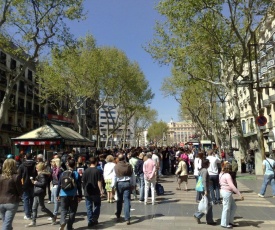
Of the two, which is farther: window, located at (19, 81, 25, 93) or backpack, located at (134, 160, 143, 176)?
window, located at (19, 81, 25, 93)

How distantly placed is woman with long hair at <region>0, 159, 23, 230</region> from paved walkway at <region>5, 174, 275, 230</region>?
186cm

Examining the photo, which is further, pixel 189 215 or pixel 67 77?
pixel 67 77

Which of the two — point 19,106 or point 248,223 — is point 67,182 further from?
point 19,106

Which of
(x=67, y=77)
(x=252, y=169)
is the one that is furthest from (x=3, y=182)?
(x=67, y=77)

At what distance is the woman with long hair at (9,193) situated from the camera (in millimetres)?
5387

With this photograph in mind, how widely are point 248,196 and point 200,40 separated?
10302 millimetres

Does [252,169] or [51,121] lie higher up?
[51,121]

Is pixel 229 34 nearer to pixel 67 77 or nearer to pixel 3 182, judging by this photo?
pixel 3 182

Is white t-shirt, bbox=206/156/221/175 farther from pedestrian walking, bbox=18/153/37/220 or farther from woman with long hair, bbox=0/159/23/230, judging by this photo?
woman with long hair, bbox=0/159/23/230

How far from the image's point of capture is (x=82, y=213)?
28.8 ft

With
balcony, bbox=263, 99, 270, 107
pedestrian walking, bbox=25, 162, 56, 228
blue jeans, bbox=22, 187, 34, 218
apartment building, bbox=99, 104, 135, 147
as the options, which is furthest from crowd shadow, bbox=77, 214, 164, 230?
balcony, bbox=263, 99, 270, 107

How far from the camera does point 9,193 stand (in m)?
5.46

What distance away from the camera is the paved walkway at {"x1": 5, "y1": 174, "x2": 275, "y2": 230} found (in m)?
7.23

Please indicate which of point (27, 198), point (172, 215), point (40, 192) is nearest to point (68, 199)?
point (40, 192)
